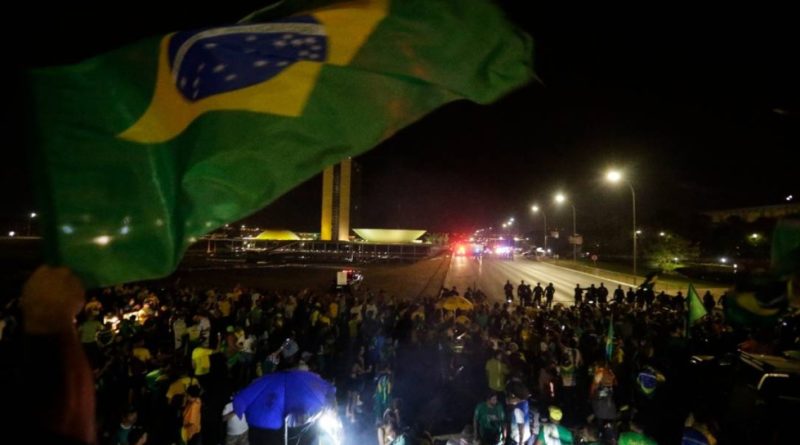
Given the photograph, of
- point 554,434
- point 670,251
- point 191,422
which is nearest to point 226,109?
point 191,422

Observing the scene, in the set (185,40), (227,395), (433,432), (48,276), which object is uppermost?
(185,40)

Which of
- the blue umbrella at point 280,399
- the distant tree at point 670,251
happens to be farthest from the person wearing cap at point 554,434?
the distant tree at point 670,251

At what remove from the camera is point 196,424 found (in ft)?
17.7

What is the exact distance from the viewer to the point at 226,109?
2.36 meters

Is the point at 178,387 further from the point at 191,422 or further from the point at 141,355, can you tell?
the point at 141,355

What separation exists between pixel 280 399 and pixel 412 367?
4.97m

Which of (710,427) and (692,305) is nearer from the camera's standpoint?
(710,427)

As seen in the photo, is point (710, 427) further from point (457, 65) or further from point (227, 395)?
point (227, 395)

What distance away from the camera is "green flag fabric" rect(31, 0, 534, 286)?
193 centimetres

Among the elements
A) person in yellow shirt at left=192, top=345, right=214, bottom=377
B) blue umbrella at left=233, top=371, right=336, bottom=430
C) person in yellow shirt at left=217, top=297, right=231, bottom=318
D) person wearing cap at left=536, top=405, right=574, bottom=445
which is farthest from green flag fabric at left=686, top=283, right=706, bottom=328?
person in yellow shirt at left=217, top=297, right=231, bottom=318

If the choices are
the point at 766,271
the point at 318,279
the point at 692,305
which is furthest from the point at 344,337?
the point at 318,279

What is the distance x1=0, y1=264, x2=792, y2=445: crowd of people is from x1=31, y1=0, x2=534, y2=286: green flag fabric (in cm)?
378

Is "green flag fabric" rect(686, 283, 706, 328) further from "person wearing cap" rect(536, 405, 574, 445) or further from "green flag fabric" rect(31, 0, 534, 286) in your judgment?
"green flag fabric" rect(31, 0, 534, 286)

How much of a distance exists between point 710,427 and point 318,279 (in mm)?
30379
